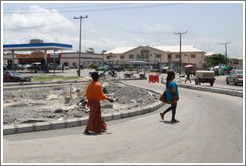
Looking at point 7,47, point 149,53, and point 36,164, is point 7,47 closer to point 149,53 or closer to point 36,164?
point 149,53

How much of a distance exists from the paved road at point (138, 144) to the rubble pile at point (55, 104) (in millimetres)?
1913

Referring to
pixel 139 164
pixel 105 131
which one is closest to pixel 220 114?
pixel 105 131

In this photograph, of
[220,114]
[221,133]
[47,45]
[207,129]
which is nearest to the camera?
[221,133]

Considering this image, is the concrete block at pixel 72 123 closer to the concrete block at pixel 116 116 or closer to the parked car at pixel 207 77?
the concrete block at pixel 116 116

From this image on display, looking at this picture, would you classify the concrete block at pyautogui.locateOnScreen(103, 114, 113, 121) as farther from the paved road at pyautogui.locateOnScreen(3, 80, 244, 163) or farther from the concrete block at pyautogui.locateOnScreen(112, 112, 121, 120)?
the paved road at pyautogui.locateOnScreen(3, 80, 244, 163)

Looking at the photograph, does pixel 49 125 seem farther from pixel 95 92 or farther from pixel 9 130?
pixel 95 92

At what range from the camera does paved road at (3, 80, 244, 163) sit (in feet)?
18.0

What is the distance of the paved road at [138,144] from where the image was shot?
5.49m

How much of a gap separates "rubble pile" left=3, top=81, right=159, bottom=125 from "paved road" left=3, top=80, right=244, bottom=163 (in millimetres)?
1913

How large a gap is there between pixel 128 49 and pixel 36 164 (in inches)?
3603

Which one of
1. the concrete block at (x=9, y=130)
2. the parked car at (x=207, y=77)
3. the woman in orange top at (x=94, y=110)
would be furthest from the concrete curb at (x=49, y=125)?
the parked car at (x=207, y=77)

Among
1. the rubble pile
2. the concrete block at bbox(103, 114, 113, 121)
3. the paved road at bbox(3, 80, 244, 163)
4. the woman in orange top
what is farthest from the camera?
the rubble pile

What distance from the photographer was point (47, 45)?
50.7 m

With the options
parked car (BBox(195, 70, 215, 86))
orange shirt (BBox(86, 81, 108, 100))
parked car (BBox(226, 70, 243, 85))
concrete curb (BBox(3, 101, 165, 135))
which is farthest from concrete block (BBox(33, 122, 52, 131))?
parked car (BBox(226, 70, 243, 85))
